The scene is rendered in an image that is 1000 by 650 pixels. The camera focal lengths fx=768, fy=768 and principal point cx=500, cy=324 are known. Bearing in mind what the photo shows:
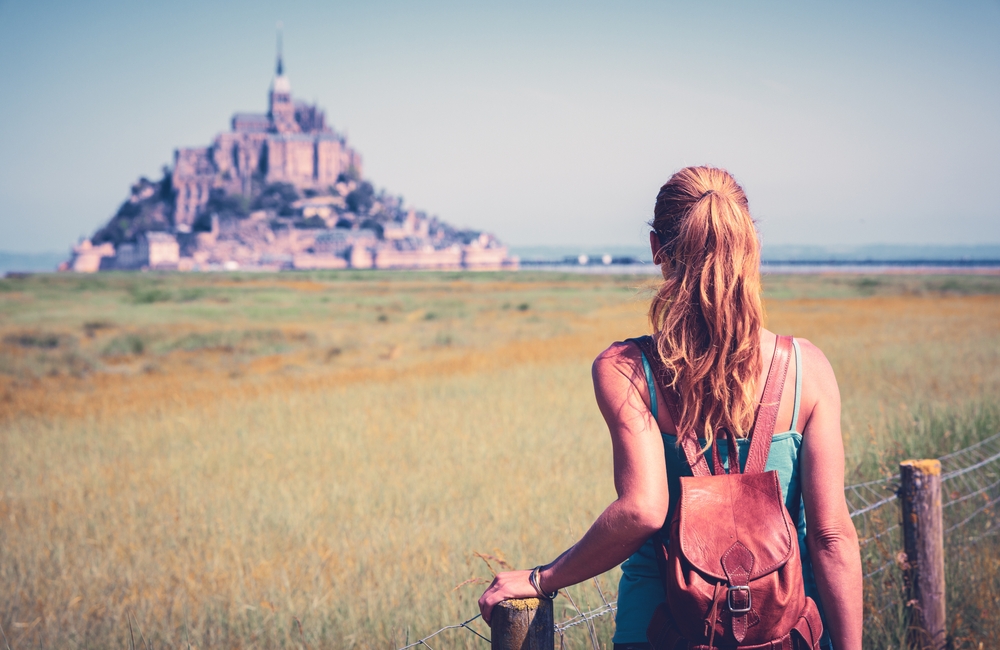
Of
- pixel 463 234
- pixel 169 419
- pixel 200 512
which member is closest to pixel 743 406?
pixel 200 512

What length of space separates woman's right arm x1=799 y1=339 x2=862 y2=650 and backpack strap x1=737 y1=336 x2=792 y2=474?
0.06m

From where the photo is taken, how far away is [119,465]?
687 centimetres

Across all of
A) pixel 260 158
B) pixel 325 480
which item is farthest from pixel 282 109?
pixel 325 480

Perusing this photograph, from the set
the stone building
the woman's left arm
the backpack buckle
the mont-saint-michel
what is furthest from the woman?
the stone building

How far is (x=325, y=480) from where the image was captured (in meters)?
6.10

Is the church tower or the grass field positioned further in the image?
the church tower

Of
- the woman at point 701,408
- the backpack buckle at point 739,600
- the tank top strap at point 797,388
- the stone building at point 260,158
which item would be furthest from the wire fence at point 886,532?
the stone building at point 260,158

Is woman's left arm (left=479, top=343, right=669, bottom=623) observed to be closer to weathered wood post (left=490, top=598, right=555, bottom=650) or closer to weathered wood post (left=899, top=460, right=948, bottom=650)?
weathered wood post (left=490, top=598, right=555, bottom=650)

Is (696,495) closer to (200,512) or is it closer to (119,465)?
(200,512)

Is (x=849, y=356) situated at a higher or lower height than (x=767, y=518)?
lower

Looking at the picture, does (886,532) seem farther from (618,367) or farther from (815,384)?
(618,367)

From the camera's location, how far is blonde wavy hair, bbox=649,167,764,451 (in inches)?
51.3

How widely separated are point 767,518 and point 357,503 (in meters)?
4.36

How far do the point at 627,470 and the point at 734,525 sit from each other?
194 mm
